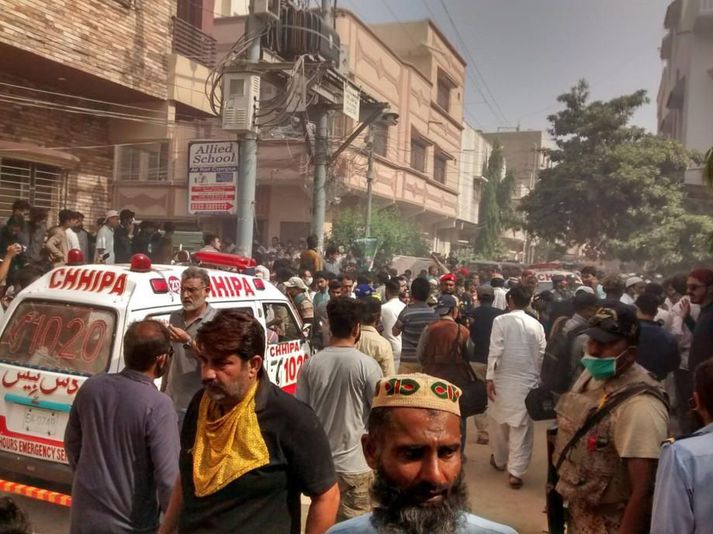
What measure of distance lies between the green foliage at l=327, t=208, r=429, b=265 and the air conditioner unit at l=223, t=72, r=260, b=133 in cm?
1138

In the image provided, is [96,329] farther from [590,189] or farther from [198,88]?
[590,189]

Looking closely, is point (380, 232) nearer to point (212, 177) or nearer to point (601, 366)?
point (212, 177)

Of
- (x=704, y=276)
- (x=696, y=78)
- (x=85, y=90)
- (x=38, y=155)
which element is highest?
(x=696, y=78)

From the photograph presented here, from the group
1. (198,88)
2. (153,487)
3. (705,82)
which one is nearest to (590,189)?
(705,82)

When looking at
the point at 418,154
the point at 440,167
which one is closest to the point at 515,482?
the point at 418,154

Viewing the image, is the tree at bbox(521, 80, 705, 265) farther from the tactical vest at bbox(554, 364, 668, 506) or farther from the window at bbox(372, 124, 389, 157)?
the tactical vest at bbox(554, 364, 668, 506)

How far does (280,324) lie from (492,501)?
2465 mm

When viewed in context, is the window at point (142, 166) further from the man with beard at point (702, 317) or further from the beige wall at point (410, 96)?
the man with beard at point (702, 317)

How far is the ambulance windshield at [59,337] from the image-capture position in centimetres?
435

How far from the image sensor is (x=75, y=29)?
10055 millimetres

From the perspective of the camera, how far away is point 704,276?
515cm

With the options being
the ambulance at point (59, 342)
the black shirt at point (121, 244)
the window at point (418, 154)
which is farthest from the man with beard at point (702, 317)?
the window at point (418, 154)

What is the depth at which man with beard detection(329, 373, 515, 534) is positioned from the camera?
4.73ft

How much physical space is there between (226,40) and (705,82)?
69.8 ft
